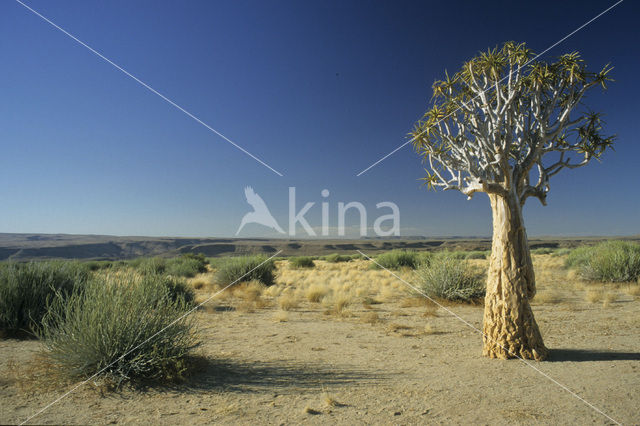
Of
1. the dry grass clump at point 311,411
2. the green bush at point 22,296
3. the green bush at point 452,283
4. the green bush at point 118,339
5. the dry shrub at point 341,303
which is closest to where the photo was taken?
the dry grass clump at point 311,411

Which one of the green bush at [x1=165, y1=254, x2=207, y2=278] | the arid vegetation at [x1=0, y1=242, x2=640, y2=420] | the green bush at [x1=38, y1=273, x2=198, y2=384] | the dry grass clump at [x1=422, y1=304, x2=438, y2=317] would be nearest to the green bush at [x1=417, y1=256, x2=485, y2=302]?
the arid vegetation at [x1=0, y1=242, x2=640, y2=420]

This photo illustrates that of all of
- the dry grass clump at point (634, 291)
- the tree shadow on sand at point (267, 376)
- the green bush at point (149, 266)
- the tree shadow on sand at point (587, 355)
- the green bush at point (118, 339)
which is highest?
the green bush at point (149, 266)

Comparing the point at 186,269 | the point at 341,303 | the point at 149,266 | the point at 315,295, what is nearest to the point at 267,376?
the point at 149,266

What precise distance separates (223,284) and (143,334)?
1216 centimetres

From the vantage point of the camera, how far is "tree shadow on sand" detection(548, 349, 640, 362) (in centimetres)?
613

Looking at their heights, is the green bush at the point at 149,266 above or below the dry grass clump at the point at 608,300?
above

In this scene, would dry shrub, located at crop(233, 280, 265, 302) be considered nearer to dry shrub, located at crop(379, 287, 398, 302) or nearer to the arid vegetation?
the arid vegetation

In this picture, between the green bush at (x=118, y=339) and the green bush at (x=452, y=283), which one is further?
the green bush at (x=452, y=283)

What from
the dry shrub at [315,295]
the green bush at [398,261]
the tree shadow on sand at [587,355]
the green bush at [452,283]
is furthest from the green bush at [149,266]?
the green bush at [398,261]

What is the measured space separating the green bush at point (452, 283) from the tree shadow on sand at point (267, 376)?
7667mm

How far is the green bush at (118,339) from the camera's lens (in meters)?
5.16

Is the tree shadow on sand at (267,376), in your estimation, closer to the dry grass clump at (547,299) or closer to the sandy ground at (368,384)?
the sandy ground at (368,384)

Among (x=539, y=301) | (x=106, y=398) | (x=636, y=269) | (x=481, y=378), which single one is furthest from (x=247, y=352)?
(x=636, y=269)

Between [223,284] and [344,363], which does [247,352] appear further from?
[223,284]
